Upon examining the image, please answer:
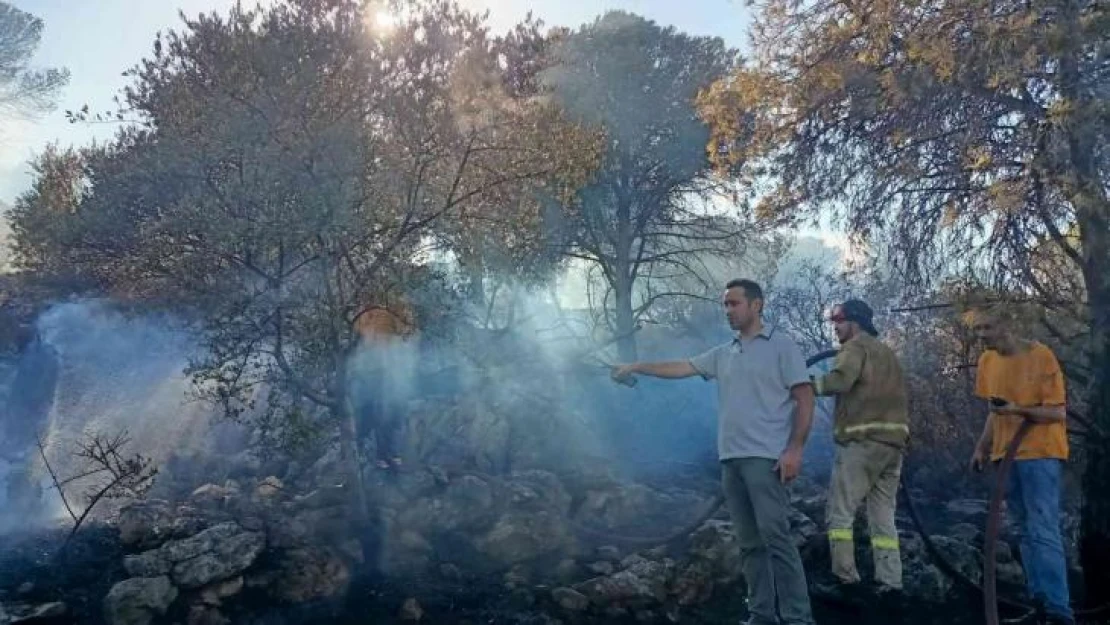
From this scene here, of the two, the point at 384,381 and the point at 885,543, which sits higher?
the point at 384,381

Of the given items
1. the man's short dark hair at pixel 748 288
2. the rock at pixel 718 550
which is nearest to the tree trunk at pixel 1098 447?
the rock at pixel 718 550

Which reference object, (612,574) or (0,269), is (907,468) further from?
(0,269)

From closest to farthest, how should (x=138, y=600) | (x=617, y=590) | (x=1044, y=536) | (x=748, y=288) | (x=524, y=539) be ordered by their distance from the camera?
(x=748, y=288) → (x=1044, y=536) → (x=138, y=600) → (x=617, y=590) → (x=524, y=539)

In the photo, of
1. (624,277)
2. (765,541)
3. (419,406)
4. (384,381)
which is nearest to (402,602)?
(765,541)

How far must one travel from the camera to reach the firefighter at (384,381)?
14.0 metres

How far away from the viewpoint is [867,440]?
509 centimetres

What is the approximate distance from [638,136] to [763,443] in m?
14.5

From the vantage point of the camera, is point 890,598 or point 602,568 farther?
point 602,568

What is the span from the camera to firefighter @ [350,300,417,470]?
14.0m

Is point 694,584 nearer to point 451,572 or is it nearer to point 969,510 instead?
point 451,572

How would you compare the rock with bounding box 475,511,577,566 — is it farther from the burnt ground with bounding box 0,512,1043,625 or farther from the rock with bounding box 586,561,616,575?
the rock with bounding box 586,561,616,575

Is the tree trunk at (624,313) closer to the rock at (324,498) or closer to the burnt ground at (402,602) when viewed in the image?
the rock at (324,498)

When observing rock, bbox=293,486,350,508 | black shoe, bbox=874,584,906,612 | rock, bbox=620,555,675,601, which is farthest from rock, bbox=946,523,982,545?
rock, bbox=293,486,350,508

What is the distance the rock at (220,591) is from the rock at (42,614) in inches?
46.0
